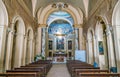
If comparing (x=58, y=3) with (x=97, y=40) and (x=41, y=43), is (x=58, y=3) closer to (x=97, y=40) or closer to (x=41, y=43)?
(x=41, y=43)

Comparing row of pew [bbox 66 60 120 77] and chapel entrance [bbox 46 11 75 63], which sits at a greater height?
chapel entrance [bbox 46 11 75 63]

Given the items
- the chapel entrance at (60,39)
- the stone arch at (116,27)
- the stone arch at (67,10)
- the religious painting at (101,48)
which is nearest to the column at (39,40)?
the stone arch at (67,10)

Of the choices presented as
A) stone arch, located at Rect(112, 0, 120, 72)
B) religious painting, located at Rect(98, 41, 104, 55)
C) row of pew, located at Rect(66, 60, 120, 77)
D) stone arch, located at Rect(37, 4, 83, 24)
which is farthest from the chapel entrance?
row of pew, located at Rect(66, 60, 120, 77)

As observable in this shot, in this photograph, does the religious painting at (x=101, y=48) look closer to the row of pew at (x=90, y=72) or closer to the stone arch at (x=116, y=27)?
the stone arch at (x=116, y=27)

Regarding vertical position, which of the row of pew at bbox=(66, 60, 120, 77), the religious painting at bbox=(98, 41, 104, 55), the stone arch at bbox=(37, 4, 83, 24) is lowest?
the row of pew at bbox=(66, 60, 120, 77)

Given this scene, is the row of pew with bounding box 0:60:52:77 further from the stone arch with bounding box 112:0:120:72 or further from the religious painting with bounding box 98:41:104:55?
the religious painting with bounding box 98:41:104:55

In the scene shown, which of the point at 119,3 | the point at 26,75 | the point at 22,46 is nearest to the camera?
the point at 26,75

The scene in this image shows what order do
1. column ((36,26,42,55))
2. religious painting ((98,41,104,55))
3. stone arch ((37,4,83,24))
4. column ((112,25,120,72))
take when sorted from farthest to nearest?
stone arch ((37,4,83,24))
column ((36,26,42,55))
religious painting ((98,41,104,55))
column ((112,25,120,72))

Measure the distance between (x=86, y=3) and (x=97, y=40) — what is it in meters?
5.13

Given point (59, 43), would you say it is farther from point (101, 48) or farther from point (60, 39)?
point (101, 48)

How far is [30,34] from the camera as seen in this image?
12.4 m

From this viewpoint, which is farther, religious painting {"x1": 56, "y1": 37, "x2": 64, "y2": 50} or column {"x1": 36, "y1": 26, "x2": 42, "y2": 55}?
religious painting {"x1": 56, "y1": 37, "x2": 64, "y2": 50}

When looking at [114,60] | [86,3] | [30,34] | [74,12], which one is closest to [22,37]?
[30,34]

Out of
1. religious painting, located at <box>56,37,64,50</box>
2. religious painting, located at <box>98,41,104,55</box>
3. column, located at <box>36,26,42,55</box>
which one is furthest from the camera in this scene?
religious painting, located at <box>56,37,64,50</box>
